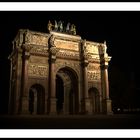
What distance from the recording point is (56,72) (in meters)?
30.2

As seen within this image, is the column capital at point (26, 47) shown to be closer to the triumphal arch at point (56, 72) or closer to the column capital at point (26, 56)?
the triumphal arch at point (56, 72)

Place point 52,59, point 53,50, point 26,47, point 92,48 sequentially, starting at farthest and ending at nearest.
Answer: point 92,48 < point 53,50 < point 52,59 < point 26,47

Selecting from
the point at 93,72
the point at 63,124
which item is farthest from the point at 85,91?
the point at 63,124

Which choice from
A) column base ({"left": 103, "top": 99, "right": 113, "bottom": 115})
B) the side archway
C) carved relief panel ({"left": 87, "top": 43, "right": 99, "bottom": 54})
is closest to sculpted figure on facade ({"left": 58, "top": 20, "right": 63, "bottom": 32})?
carved relief panel ({"left": 87, "top": 43, "right": 99, "bottom": 54})

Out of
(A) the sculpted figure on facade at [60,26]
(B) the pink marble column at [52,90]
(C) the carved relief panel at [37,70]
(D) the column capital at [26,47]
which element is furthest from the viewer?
(A) the sculpted figure on facade at [60,26]

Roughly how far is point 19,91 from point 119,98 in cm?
1946

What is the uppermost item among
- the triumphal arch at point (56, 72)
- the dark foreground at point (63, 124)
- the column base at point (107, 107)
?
the triumphal arch at point (56, 72)

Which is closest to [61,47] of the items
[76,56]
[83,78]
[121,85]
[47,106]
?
[76,56]

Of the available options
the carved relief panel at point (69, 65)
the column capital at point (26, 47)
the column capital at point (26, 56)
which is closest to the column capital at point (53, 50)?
the carved relief panel at point (69, 65)

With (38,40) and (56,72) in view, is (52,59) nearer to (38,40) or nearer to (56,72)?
(56,72)

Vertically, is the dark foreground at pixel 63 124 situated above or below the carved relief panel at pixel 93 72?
below

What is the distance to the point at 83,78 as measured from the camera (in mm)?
31406

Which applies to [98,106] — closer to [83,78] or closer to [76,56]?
[83,78]

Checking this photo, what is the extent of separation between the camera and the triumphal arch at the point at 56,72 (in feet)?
92.5
